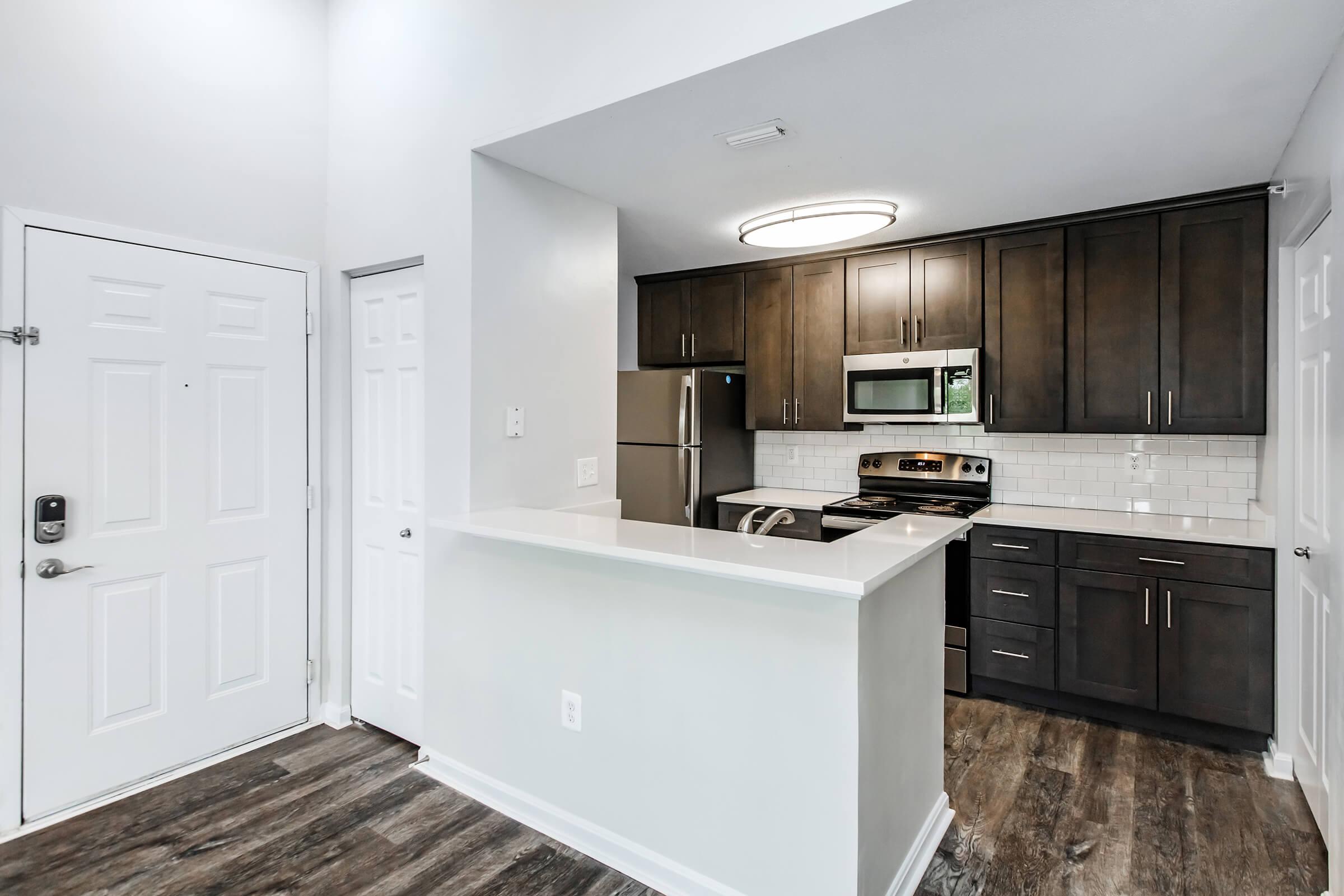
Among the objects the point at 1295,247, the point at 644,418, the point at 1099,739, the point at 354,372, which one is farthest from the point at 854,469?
the point at 354,372

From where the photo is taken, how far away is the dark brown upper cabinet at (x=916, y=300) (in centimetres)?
361

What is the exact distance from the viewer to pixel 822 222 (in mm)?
3055

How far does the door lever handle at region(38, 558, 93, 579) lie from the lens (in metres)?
2.28

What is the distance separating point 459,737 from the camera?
8.53ft

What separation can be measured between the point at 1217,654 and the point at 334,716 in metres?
3.77

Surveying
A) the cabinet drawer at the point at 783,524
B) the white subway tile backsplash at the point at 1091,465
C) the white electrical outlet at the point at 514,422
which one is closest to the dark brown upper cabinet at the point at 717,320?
the white subway tile backsplash at the point at 1091,465

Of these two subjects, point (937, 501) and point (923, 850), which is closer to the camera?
point (923, 850)

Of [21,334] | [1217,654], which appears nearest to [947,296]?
[1217,654]

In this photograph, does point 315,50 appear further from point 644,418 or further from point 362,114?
point 644,418

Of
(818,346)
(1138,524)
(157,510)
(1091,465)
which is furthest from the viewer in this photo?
(818,346)

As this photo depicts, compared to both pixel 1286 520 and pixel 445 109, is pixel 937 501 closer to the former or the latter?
pixel 1286 520

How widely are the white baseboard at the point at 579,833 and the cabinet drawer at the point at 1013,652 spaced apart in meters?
1.20

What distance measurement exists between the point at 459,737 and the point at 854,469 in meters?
2.79

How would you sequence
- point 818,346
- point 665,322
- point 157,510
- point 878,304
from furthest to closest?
point 665,322, point 818,346, point 878,304, point 157,510
